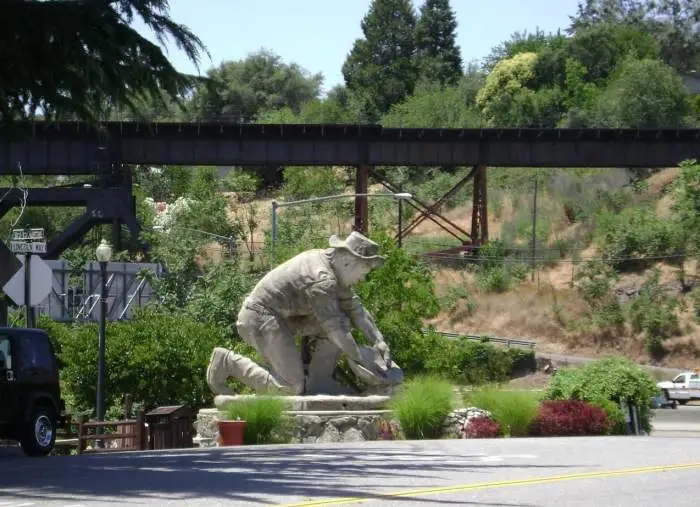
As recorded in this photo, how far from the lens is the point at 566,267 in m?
72.4

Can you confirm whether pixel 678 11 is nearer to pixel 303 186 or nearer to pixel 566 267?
pixel 303 186

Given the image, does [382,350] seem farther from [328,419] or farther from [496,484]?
[496,484]

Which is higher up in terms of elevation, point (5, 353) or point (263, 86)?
point (263, 86)

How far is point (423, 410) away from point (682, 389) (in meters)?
31.3

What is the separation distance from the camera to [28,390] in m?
21.5

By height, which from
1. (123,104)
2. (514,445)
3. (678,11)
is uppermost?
(678,11)

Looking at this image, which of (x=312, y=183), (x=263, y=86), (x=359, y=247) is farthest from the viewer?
(x=263, y=86)

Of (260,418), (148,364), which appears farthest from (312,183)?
(260,418)

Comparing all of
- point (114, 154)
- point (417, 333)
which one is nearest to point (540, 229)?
point (114, 154)

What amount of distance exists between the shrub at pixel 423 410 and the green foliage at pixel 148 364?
37.1 feet

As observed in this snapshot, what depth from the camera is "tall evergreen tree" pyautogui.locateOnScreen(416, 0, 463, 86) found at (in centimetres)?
12075

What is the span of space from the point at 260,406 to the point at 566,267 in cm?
4968

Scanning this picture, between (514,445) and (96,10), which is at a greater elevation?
(96,10)

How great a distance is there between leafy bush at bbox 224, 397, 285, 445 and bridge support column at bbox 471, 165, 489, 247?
4210cm
